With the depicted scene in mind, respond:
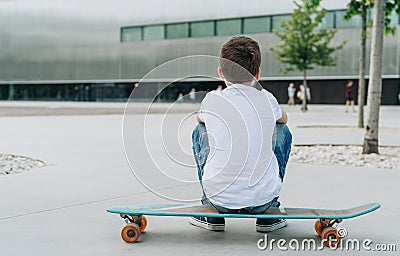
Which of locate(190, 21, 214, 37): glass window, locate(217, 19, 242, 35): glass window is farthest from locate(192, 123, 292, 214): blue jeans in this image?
locate(190, 21, 214, 37): glass window

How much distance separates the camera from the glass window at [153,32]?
176 feet

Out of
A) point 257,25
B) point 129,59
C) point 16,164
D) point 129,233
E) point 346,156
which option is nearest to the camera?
point 129,233

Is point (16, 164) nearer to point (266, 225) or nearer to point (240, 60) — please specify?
point (266, 225)

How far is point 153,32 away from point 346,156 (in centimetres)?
4523

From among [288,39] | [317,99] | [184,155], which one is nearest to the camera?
[184,155]

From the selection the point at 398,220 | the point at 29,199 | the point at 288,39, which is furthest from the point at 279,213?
the point at 288,39

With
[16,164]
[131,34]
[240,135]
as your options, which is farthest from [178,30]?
[240,135]

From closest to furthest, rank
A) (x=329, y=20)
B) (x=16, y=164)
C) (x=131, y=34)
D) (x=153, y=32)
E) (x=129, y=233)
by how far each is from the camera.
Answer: (x=129, y=233) → (x=16, y=164) → (x=329, y=20) → (x=153, y=32) → (x=131, y=34)

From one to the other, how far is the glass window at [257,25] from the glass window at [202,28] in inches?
125

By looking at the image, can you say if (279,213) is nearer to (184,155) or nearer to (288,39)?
(184,155)

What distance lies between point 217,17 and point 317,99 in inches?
433

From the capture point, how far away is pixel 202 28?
51562mm

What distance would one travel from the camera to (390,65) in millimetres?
43844

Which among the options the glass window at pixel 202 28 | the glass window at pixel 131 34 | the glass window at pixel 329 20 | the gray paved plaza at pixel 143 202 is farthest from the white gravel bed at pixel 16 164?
the glass window at pixel 131 34
